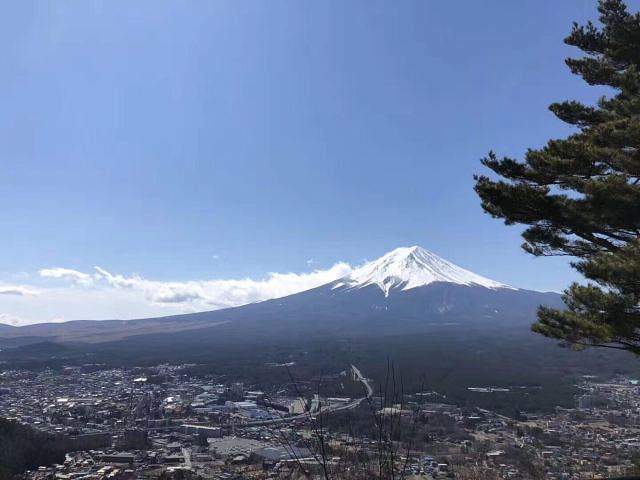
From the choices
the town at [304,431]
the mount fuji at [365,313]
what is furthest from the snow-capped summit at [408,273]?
the town at [304,431]

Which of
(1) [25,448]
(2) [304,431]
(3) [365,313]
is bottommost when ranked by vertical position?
(2) [304,431]

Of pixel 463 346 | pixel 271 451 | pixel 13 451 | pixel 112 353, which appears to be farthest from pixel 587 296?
pixel 112 353

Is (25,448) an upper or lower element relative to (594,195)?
lower

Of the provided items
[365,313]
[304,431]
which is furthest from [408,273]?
[304,431]

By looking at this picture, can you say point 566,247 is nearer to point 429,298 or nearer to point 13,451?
point 13,451

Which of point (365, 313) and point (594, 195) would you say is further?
point (365, 313)

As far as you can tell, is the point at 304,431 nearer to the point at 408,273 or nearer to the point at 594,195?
the point at 594,195

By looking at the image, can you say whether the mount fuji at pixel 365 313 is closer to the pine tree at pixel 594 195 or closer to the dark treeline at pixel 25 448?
the dark treeline at pixel 25 448
